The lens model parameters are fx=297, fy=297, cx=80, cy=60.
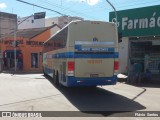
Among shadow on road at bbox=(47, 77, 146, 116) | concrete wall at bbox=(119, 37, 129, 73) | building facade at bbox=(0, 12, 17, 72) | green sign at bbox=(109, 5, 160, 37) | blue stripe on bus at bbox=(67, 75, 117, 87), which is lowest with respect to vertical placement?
shadow on road at bbox=(47, 77, 146, 116)

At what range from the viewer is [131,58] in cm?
2466

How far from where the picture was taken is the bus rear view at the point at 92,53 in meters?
13.6

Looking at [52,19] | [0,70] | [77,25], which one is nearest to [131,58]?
[77,25]

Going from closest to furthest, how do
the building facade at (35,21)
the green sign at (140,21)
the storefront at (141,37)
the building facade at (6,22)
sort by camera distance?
1. the green sign at (140,21)
2. the storefront at (141,37)
3. the building facade at (6,22)
4. the building facade at (35,21)

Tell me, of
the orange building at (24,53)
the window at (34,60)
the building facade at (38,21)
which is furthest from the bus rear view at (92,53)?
the building facade at (38,21)

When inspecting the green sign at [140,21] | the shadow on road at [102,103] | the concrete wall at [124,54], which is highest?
the green sign at [140,21]

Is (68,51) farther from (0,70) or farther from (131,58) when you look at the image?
(0,70)

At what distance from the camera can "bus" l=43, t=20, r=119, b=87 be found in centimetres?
1366

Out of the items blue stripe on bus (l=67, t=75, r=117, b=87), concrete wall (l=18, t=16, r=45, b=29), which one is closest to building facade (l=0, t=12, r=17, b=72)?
concrete wall (l=18, t=16, r=45, b=29)

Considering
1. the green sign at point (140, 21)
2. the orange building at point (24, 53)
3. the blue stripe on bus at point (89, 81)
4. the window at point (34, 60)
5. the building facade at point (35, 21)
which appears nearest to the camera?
the blue stripe on bus at point (89, 81)

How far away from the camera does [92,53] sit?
13.9 metres

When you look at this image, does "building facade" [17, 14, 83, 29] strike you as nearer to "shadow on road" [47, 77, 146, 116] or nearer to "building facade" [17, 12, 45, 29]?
"building facade" [17, 12, 45, 29]

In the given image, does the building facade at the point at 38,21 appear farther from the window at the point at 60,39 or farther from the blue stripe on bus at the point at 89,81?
the blue stripe on bus at the point at 89,81

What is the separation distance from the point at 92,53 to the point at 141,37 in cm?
1170
